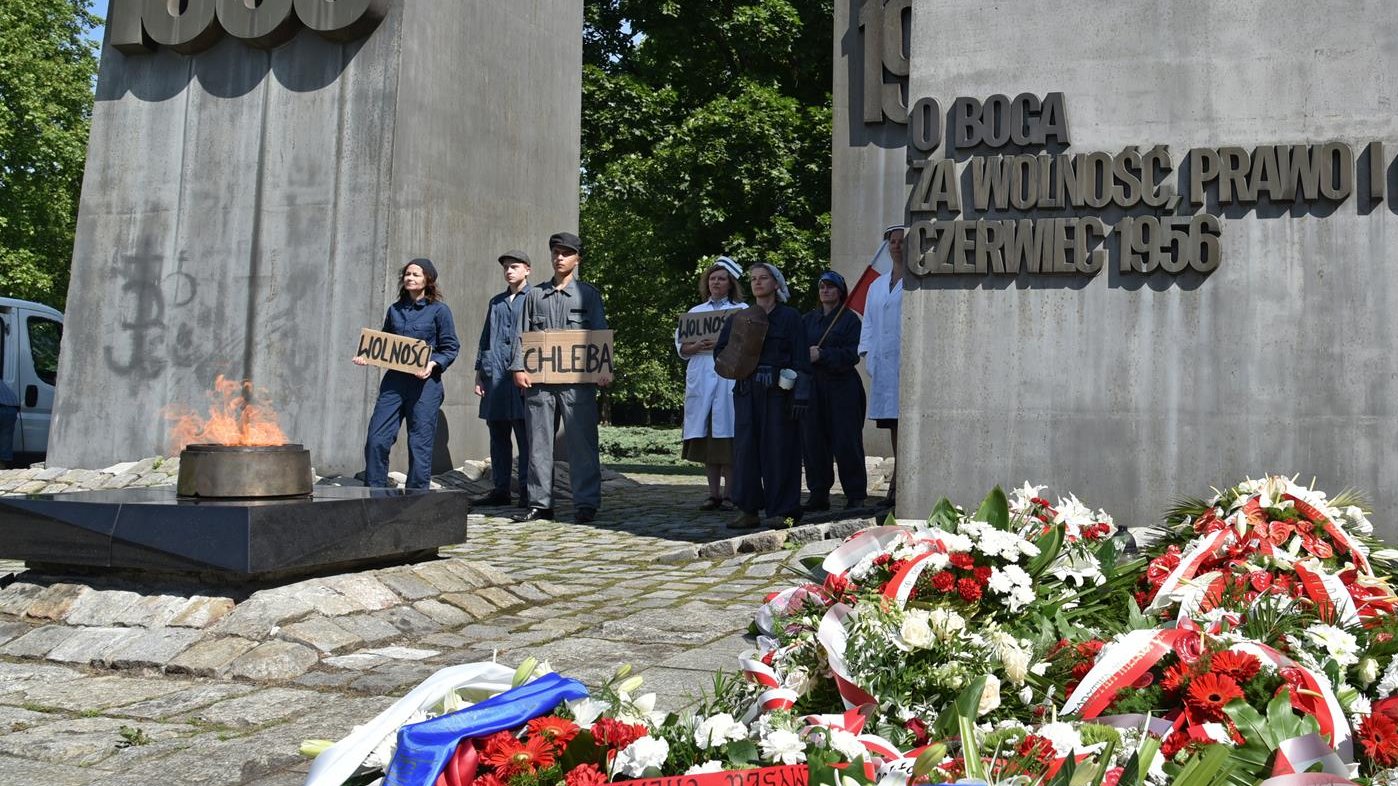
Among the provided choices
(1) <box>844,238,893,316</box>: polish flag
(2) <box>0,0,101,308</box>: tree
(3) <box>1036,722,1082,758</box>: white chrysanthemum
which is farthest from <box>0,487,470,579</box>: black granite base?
(2) <box>0,0,101,308</box>: tree

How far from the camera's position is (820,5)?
76.1 feet

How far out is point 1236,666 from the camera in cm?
254

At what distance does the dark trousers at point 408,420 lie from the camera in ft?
31.5

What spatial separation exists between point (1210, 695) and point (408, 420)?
7.92m

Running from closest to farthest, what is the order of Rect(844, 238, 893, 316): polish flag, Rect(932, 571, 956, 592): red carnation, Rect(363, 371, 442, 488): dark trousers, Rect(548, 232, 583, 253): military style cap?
Rect(932, 571, 956, 592): red carnation < Rect(844, 238, 893, 316): polish flag < Rect(363, 371, 442, 488): dark trousers < Rect(548, 232, 583, 253): military style cap

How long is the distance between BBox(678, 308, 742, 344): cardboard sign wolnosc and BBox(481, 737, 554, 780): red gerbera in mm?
8360

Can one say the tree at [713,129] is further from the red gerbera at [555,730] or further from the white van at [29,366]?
the red gerbera at [555,730]

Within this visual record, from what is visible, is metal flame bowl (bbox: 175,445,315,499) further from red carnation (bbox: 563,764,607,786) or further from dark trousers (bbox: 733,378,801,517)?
red carnation (bbox: 563,764,607,786)

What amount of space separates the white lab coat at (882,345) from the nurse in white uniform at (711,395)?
1.11 m

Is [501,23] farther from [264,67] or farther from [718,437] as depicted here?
[718,437]

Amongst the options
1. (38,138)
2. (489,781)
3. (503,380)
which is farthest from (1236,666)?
(38,138)

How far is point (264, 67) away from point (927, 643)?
11271 mm

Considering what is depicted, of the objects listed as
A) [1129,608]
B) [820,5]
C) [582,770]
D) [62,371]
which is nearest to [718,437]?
[62,371]

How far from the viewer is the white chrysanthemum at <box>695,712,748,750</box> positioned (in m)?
2.24
